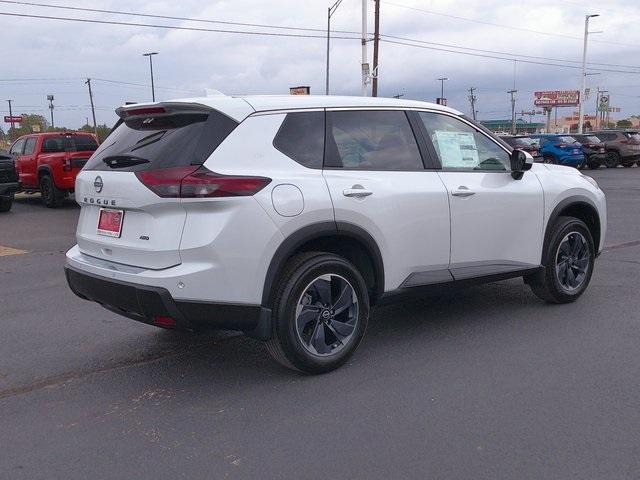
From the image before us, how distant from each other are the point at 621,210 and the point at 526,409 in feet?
38.1

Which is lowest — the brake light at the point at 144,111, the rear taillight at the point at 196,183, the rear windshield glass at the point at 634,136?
the rear taillight at the point at 196,183

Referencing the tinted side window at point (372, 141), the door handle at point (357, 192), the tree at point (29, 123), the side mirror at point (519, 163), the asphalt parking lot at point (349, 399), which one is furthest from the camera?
the tree at point (29, 123)

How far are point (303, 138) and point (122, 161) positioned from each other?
45.8 inches

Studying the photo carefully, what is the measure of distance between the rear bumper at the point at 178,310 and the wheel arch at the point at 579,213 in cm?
289

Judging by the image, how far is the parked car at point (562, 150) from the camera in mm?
28719

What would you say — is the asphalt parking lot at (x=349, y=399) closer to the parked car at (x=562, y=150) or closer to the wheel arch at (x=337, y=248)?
the wheel arch at (x=337, y=248)

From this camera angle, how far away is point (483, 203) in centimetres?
509

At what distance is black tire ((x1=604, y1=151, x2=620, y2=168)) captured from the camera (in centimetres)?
3129

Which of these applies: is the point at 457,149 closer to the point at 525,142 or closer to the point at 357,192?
the point at 357,192

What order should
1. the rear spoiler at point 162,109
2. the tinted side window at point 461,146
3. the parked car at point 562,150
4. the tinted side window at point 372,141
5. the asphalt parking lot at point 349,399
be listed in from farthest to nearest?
the parked car at point 562,150
the tinted side window at point 461,146
the tinted side window at point 372,141
the rear spoiler at point 162,109
the asphalt parking lot at point 349,399

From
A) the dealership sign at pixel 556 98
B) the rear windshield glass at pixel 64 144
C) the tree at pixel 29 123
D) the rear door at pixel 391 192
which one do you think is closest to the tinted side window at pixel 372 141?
the rear door at pixel 391 192

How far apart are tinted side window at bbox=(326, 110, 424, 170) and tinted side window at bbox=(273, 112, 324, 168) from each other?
0.08m

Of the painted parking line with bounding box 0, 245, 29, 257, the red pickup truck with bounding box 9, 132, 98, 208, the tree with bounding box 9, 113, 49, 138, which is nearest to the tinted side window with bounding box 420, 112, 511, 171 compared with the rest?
the painted parking line with bounding box 0, 245, 29, 257

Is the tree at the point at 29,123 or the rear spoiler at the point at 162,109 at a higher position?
the tree at the point at 29,123
